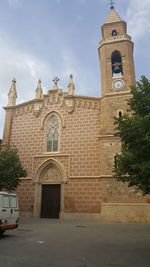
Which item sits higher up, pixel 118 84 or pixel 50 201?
pixel 118 84

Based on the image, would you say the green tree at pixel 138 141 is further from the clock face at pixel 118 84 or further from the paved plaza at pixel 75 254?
the clock face at pixel 118 84

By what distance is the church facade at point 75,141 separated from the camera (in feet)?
66.5

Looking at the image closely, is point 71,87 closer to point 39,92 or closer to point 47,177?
point 39,92

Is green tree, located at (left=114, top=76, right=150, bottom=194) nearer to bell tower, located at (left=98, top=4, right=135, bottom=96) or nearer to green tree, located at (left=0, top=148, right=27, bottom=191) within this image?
green tree, located at (left=0, top=148, right=27, bottom=191)

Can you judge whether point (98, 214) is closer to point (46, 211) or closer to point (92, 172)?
point (92, 172)

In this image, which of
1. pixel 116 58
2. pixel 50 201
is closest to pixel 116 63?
pixel 116 58

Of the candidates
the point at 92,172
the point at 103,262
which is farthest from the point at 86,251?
the point at 92,172

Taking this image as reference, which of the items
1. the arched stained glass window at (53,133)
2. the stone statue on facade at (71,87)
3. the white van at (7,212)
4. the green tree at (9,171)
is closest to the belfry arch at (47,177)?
the arched stained glass window at (53,133)

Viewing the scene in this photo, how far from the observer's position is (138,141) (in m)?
8.34

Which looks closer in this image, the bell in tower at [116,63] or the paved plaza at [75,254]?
the paved plaza at [75,254]

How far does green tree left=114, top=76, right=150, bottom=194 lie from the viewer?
814 centimetres

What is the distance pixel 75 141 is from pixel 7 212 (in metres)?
12.1

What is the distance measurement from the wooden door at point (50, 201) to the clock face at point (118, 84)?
34.7 feet

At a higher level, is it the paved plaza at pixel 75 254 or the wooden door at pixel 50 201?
the wooden door at pixel 50 201
